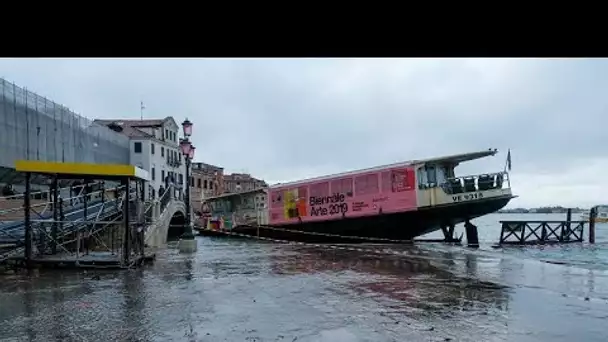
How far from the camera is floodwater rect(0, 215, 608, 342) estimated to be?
7.74m

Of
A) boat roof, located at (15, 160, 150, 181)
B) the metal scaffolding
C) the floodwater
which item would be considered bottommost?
the floodwater

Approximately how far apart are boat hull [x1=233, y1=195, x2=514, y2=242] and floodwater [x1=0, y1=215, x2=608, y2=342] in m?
10.4

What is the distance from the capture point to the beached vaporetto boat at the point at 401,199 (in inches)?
1048

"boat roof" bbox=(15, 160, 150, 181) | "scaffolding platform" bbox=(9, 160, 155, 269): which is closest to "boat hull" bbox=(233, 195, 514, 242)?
"scaffolding platform" bbox=(9, 160, 155, 269)

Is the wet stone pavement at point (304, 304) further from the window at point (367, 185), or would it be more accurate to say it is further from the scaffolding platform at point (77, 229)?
the window at point (367, 185)

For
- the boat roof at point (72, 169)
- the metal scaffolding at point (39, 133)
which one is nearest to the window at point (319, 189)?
the metal scaffolding at point (39, 133)

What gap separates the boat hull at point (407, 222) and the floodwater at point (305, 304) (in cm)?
1044

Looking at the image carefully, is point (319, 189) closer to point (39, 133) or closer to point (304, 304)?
point (39, 133)

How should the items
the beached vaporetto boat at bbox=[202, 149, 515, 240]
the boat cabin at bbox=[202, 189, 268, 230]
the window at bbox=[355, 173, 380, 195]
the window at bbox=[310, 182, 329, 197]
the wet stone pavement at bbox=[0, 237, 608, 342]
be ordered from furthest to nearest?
the boat cabin at bbox=[202, 189, 268, 230] → the window at bbox=[310, 182, 329, 197] → the window at bbox=[355, 173, 380, 195] → the beached vaporetto boat at bbox=[202, 149, 515, 240] → the wet stone pavement at bbox=[0, 237, 608, 342]

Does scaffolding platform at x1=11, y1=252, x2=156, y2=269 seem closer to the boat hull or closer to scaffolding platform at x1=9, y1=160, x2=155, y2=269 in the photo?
scaffolding platform at x1=9, y1=160, x2=155, y2=269
